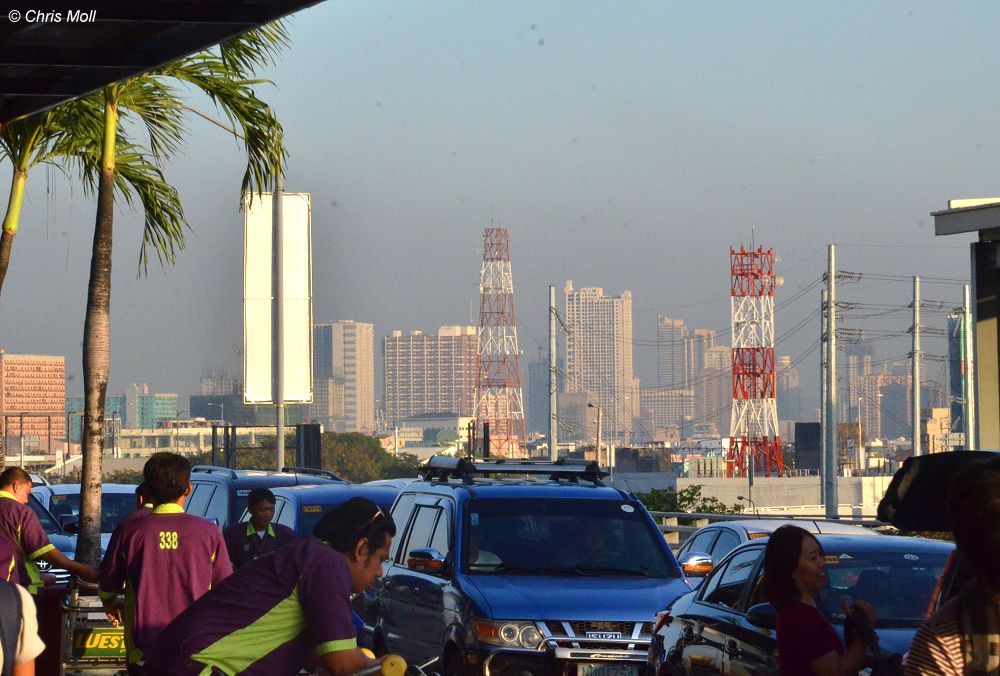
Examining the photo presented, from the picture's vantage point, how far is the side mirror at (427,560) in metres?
11.4

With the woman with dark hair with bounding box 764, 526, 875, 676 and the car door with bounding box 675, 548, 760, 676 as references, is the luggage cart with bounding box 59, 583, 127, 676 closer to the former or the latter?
the car door with bounding box 675, 548, 760, 676

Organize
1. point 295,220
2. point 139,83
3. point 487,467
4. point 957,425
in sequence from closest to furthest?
point 487,467 < point 139,83 < point 295,220 < point 957,425

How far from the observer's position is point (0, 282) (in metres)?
17.7

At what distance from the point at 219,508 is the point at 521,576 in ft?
17.8

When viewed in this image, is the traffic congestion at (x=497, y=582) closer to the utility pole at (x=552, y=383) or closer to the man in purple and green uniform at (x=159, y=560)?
the man in purple and green uniform at (x=159, y=560)

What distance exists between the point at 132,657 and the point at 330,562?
10.2 ft

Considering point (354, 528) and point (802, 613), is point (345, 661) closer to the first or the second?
point (354, 528)

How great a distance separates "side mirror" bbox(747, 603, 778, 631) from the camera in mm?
7520

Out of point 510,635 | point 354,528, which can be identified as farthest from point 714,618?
point 354,528

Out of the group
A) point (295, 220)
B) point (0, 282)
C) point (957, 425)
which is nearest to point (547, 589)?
point (0, 282)

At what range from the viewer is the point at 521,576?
11461 mm

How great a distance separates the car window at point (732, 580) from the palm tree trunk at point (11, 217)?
10054 mm

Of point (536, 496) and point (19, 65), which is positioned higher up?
point (19, 65)

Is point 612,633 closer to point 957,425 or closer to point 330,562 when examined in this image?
point 330,562
